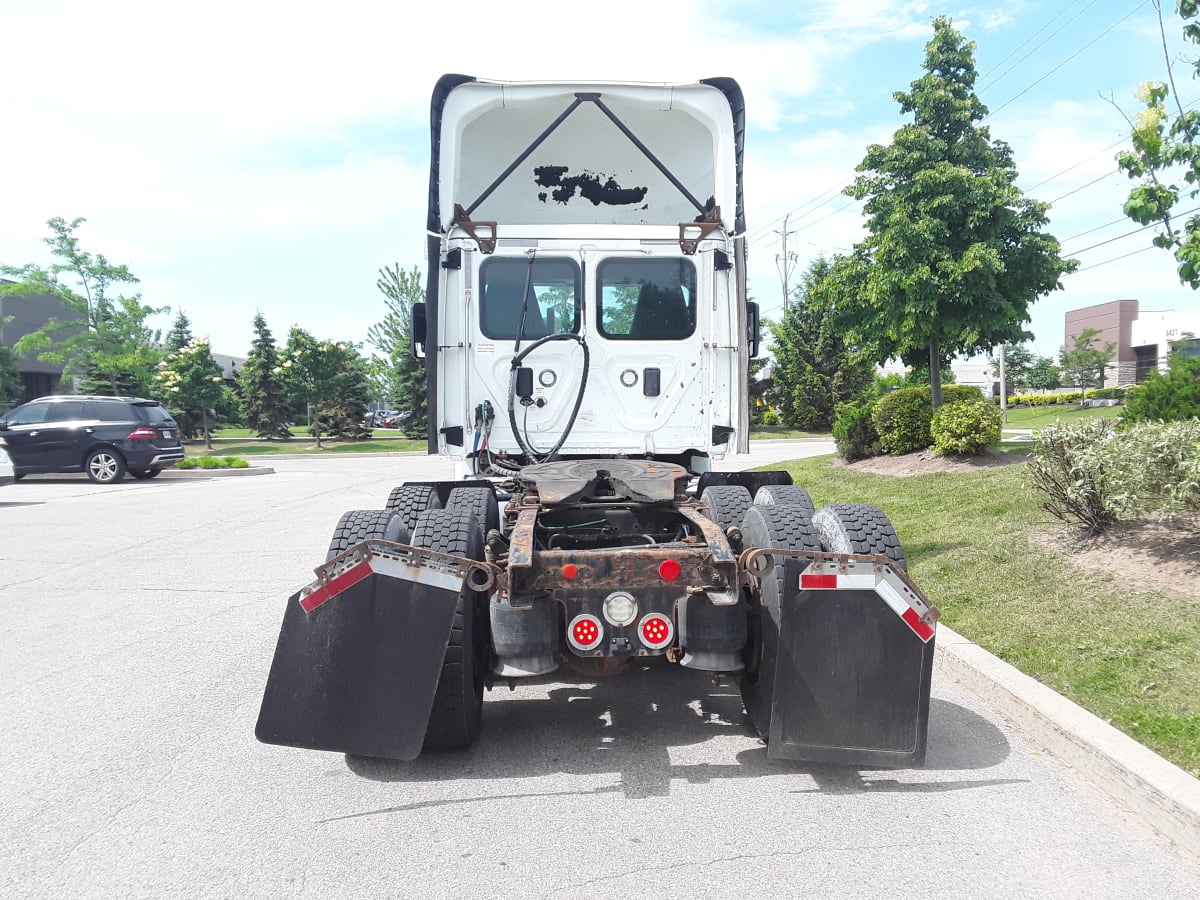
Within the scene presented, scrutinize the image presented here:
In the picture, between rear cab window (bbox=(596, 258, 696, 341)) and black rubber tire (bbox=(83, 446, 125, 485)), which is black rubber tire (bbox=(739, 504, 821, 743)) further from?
black rubber tire (bbox=(83, 446, 125, 485))

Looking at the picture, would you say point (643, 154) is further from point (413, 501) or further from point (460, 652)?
point (460, 652)

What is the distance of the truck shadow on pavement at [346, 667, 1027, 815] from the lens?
12.6 feet

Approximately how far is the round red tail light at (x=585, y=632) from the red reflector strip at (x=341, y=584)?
87cm

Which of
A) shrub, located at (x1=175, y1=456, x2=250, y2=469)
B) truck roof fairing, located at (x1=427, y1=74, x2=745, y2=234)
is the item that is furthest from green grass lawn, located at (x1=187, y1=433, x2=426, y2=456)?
truck roof fairing, located at (x1=427, y1=74, x2=745, y2=234)

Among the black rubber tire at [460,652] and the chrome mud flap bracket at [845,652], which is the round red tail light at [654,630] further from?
the black rubber tire at [460,652]

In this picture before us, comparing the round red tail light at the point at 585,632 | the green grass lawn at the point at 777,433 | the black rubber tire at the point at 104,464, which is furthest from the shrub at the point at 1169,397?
the green grass lawn at the point at 777,433

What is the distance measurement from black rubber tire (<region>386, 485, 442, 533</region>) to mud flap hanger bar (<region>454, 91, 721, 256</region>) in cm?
187

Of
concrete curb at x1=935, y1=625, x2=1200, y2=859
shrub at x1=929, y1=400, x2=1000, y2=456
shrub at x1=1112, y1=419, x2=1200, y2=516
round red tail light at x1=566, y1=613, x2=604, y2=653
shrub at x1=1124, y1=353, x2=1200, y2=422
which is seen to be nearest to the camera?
concrete curb at x1=935, y1=625, x2=1200, y2=859

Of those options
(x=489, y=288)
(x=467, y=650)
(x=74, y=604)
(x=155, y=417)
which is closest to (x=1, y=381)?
(x=155, y=417)

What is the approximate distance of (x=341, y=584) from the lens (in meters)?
3.58

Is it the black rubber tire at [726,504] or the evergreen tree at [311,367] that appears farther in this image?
the evergreen tree at [311,367]

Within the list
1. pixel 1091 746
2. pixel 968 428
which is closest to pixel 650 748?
pixel 1091 746

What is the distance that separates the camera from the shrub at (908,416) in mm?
14461

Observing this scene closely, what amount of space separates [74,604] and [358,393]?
115 ft
